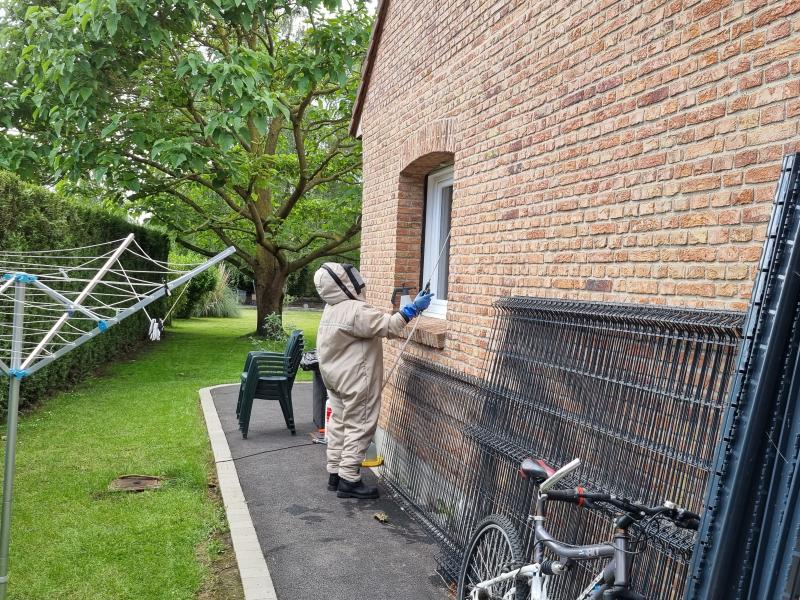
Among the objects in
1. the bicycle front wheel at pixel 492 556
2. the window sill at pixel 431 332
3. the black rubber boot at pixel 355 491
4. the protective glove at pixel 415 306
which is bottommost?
the black rubber boot at pixel 355 491

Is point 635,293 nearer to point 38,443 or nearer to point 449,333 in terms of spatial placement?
point 449,333

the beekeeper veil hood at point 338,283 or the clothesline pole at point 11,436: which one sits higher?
the beekeeper veil hood at point 338,283

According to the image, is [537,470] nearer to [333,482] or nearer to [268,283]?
[333,482]

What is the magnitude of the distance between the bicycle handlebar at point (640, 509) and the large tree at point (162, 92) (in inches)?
315

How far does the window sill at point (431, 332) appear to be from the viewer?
6188mm

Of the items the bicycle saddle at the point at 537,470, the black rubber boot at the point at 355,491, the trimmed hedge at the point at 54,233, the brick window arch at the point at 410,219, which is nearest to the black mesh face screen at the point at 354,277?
the brick window arch at the point at 410,219

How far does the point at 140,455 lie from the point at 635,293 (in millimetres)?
5743

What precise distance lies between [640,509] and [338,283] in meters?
4.01

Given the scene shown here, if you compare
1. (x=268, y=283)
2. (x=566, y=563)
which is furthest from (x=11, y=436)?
(x=268, y=283)

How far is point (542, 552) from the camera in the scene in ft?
10.0

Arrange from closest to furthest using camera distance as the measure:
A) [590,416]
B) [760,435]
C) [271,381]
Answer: [760,435]
[590,416]
[271,381]

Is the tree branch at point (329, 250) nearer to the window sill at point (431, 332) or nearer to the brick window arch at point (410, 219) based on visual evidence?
the brick window arch at point (410, 219)

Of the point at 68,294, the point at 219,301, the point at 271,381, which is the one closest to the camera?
the point at 271,381

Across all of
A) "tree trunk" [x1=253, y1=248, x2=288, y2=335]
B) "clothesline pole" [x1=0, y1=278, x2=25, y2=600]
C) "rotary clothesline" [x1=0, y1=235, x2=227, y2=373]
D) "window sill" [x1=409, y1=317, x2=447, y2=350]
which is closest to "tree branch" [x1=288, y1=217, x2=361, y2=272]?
"tree trunk" [x1=253, y1=248, x2=288, y2=335]
